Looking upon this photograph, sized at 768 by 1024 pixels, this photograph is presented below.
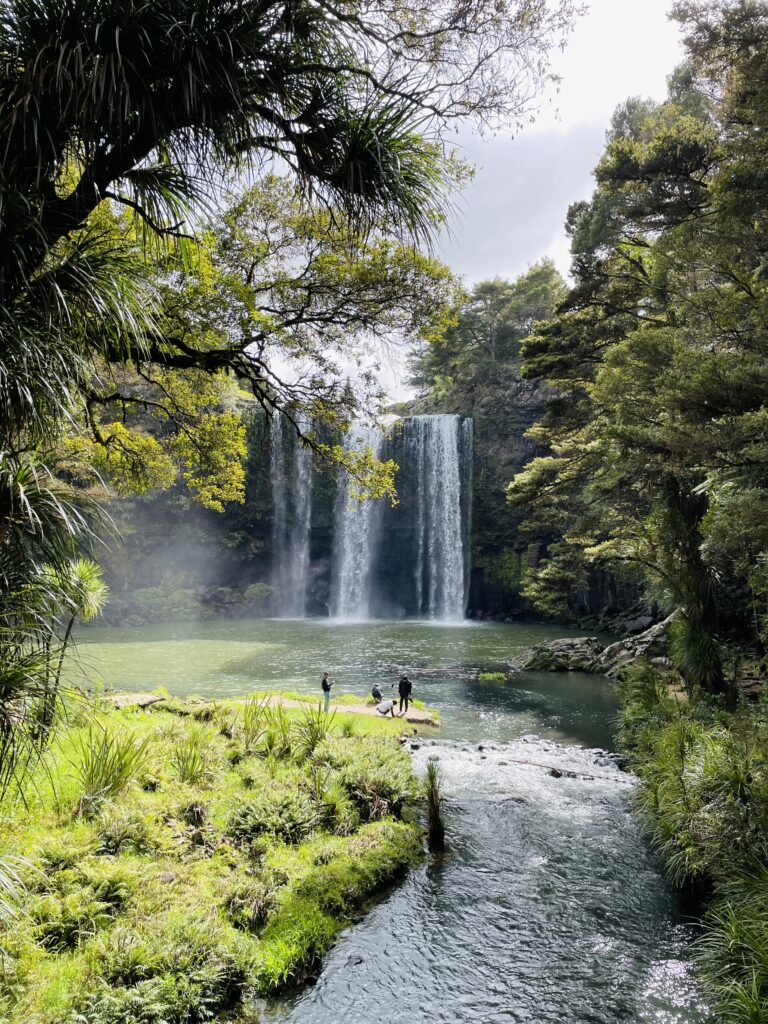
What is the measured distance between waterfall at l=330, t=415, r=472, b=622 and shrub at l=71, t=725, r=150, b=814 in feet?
99.2

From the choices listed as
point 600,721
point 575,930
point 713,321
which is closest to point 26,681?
point 575,930

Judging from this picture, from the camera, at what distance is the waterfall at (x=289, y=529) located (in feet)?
136

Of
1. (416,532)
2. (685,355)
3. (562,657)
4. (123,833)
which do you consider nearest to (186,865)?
(123,833)

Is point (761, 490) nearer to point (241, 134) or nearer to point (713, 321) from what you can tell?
point (713, 321)

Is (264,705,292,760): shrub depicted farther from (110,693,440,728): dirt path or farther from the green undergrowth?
(110,693,440,728): dirt path

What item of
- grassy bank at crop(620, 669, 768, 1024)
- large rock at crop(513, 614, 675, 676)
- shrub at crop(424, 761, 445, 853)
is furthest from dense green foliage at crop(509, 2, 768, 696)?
shrub at crop(424, 761, 445, 853)

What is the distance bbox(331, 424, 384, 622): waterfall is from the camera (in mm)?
39531

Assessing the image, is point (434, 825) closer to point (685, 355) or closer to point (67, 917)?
point (67, 917)

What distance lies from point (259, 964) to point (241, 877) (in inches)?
37.2

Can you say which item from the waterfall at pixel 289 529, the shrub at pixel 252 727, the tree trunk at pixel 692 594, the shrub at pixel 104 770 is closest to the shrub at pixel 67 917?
the shrub at pixel 104 770

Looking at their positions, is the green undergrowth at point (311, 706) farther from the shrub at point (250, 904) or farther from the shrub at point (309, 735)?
the shrub at point (250, 904)

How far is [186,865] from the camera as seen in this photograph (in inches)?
218

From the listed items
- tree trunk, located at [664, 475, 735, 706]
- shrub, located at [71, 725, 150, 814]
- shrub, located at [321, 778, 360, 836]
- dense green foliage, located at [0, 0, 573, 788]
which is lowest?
shrub, located at [321, 778, 360, 836]

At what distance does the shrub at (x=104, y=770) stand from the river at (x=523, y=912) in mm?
2744
